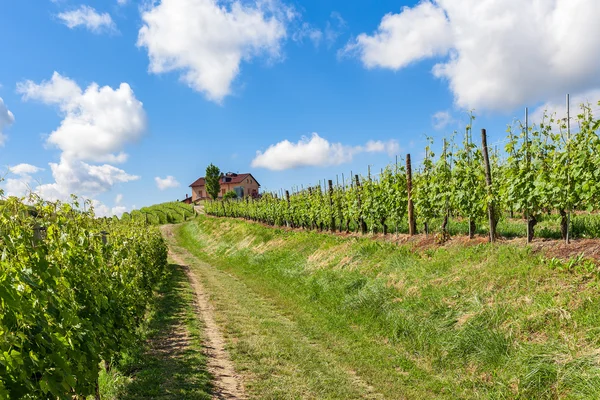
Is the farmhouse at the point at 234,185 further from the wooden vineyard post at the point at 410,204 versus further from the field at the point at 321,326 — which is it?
the field at the point at 321,326

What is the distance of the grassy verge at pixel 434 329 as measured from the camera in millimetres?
4723

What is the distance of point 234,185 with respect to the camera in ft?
242

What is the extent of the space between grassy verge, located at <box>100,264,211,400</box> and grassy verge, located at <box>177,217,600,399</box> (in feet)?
2.39

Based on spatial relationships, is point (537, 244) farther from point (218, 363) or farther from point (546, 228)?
point (218, 363)

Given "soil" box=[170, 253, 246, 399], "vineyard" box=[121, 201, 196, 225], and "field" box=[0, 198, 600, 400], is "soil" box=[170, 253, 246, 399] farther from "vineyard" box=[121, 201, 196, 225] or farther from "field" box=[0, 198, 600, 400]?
"vineyard" box=[121, 201, 196, 225]

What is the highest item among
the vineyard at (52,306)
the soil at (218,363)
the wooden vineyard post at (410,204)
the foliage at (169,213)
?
the foliage at (169,213)

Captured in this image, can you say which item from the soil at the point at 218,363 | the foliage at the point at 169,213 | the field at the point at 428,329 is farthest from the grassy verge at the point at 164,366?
the foliage at the point at 169,213

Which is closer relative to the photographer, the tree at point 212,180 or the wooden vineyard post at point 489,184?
the wooden vineyard post at point 489,184

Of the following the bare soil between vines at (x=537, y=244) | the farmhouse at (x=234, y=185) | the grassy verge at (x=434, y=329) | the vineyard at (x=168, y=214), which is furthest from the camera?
the farmhouse at (x=234, y=185)

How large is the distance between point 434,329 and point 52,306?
5.50 meters

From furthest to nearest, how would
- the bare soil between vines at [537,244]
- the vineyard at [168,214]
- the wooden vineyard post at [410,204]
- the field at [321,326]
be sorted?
the vineyard at [168,214] → the wooden vineyard post at [410,204] → the bare soil between vines at [537,244] → the field at [321,326]

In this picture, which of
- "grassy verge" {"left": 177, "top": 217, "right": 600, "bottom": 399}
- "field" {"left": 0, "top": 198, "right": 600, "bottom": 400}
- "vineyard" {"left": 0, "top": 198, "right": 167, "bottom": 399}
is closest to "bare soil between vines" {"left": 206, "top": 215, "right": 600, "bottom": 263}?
"field" {"left": 0, "top": 198, "right": 600, "bottom": 400}

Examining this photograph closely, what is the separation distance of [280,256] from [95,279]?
11.2m

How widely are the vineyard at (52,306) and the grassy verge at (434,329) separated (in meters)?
2.31
